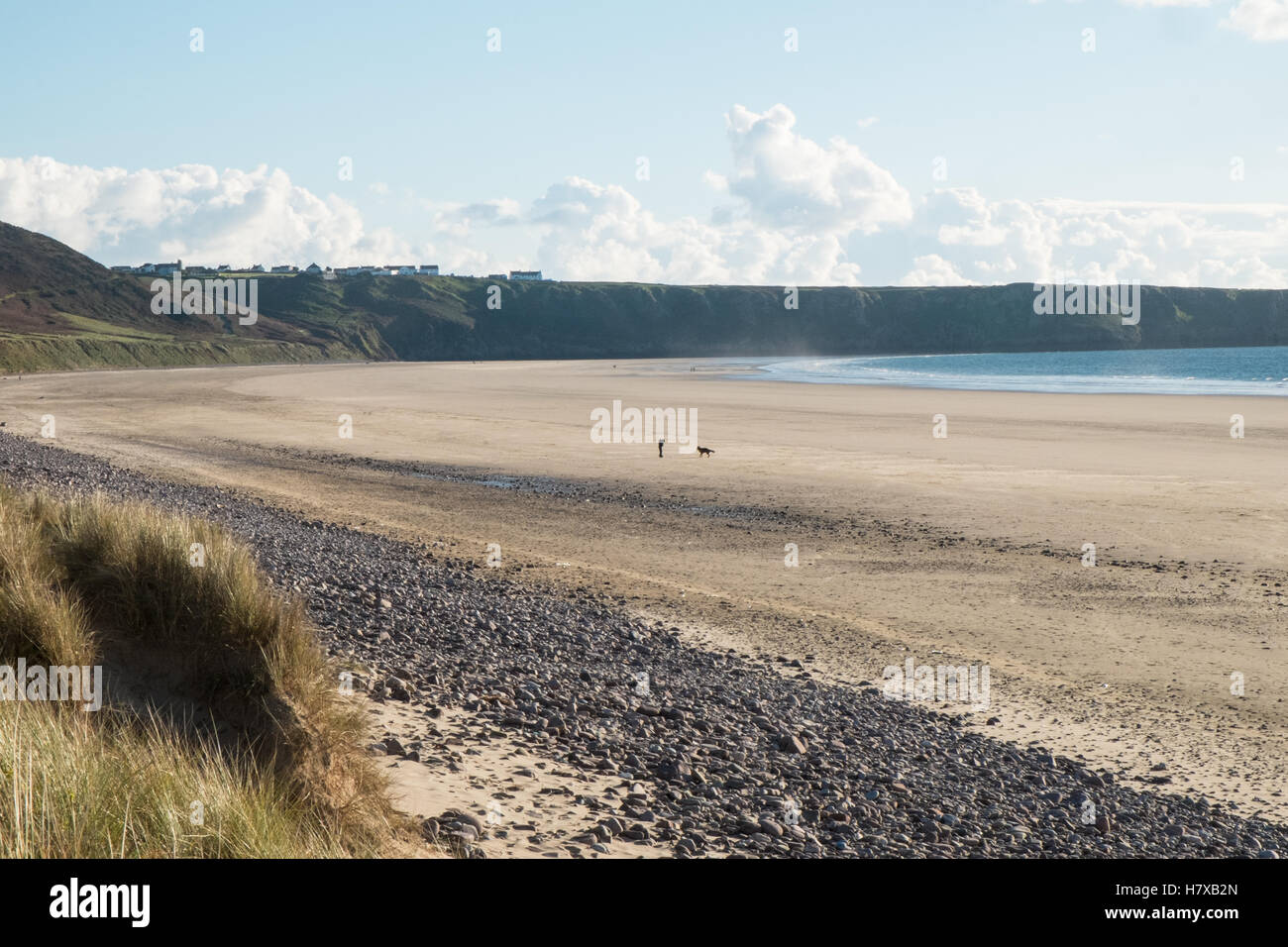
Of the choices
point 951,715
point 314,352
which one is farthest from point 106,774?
point 314,352

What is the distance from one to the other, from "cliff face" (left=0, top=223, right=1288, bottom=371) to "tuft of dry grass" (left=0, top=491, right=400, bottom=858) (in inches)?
5036

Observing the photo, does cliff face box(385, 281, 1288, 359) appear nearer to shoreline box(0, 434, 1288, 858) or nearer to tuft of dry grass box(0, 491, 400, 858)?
shoreline box(0, 434, 1288, 858)

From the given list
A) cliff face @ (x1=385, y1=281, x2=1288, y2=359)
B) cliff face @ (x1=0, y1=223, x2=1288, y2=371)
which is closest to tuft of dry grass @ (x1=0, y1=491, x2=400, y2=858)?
cliff face @ (x1=0, y1=223, x2=1288, y2=371)

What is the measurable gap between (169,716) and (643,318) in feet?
596

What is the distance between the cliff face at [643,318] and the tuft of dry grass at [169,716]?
5036 inches

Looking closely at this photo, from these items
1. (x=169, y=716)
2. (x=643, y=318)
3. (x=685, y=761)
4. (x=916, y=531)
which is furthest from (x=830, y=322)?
(x=169, y=716)

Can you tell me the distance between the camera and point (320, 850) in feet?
13.0

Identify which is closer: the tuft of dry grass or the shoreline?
the tuft of dry grass

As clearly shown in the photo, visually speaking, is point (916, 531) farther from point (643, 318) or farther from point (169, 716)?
point (643, 318)

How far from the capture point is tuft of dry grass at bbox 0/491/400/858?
375cm

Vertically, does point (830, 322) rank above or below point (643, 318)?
below

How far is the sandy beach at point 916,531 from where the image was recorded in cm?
912

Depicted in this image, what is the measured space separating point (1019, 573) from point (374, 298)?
169853 mm

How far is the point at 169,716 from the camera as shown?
5699mm
